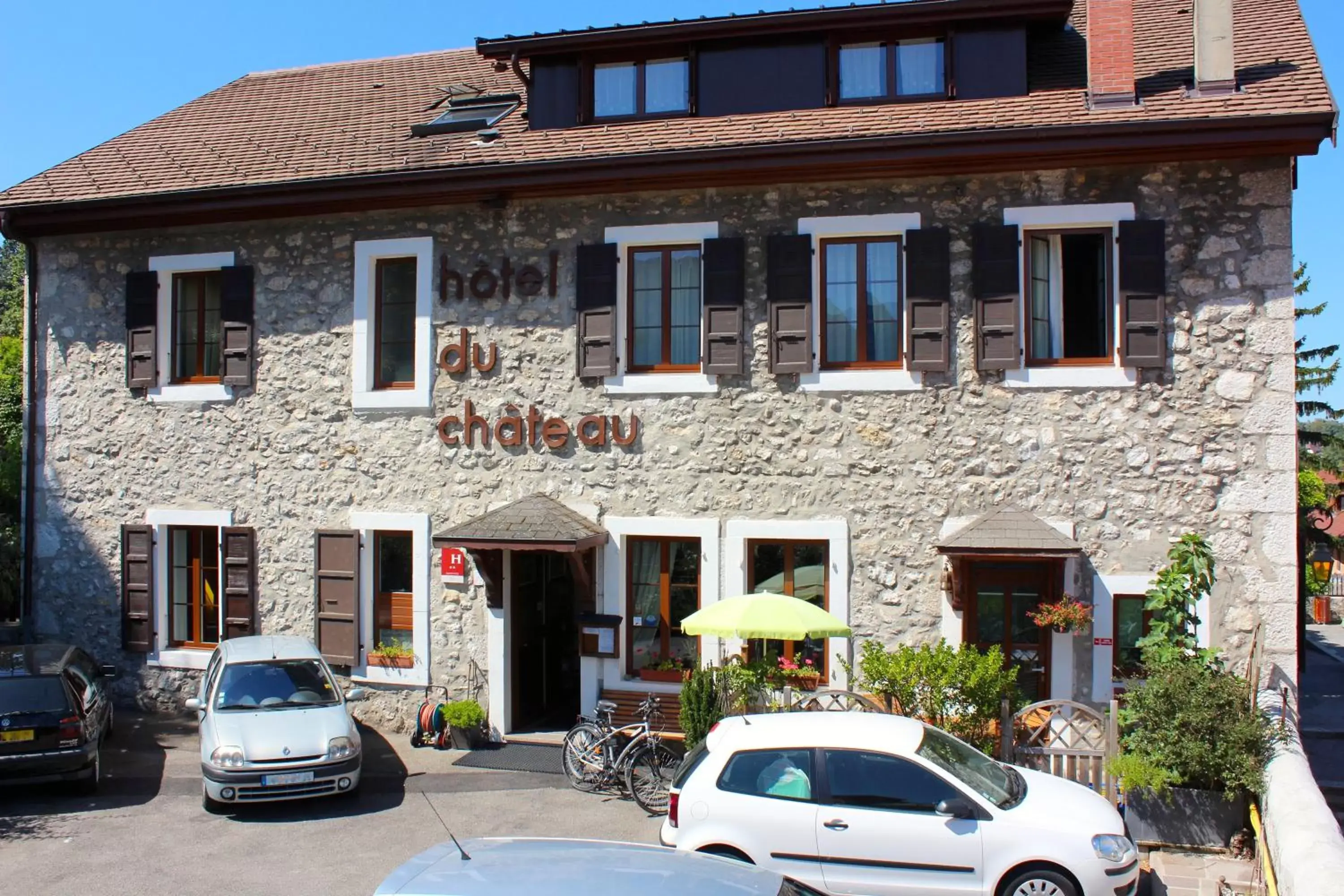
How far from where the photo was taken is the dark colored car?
1080 cm

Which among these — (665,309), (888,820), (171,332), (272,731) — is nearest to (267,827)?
(272,731)

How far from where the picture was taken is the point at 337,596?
1380 cm

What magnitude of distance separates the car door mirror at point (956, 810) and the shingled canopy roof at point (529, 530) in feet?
18.2

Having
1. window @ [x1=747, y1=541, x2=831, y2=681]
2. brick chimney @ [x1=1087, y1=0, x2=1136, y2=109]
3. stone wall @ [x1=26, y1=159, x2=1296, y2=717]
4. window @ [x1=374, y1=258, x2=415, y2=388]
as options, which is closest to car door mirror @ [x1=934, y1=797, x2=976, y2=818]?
stone wall @ [x1=26, y1=159, x2=1296, y2=717]

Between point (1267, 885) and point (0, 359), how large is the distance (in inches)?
967

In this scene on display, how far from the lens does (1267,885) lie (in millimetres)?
7395

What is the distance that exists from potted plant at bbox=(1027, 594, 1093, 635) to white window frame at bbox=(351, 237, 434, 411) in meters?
7.19

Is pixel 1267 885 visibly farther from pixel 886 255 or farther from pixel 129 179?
pixel 129 179

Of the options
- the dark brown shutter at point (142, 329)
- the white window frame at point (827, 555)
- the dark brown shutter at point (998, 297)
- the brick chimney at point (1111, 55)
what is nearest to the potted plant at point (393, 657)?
the white window frame at point (827, 555)

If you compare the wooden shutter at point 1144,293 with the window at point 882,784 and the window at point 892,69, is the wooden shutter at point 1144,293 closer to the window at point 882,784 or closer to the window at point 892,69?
the window at point 892,69

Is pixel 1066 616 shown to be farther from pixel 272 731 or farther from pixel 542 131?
pixel 542 131

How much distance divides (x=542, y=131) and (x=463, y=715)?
22.9ft

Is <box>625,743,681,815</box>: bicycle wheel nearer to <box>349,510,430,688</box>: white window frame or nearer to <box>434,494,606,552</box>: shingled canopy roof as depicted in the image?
<box>434,494,606,552</box>: shingled canopy roof

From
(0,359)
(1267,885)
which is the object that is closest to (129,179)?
(0,359)
